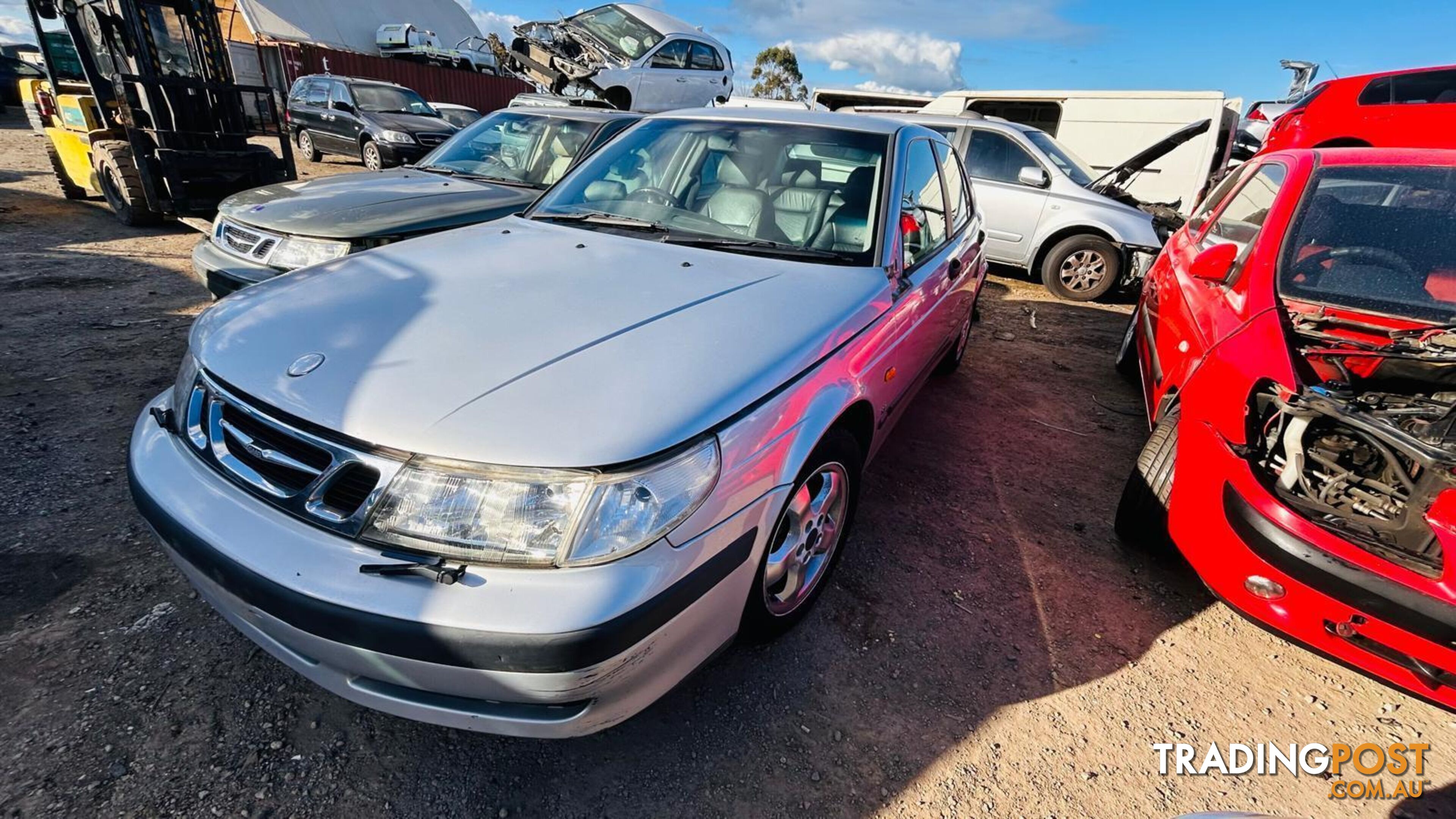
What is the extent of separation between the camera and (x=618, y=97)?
435 inches

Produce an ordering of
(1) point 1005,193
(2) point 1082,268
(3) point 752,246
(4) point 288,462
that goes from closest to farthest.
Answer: (4) point 288,462 → (3) point 752,246 → (2) point 1082,268 → (1) point 1005,193

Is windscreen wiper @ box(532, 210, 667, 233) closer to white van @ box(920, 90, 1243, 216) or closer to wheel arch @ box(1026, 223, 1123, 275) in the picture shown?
wheel arch @ box(1026, 223, 1123, 275)

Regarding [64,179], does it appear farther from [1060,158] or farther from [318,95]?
[1060,158]

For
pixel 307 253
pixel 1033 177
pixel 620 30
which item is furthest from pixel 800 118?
pixel 620 30

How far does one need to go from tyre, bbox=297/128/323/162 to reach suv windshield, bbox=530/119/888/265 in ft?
41.9

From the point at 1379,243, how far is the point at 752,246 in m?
2.63

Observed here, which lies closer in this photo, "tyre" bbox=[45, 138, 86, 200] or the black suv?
"tyre" bbox=[45, 138, 86, 200]

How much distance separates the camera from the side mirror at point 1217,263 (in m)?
2.80

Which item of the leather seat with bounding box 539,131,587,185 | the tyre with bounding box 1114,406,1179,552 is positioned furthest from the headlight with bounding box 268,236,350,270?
the tyre with bounding box 1114,406,1179,552

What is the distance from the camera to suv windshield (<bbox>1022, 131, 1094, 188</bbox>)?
670cm

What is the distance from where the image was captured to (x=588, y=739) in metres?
1.84

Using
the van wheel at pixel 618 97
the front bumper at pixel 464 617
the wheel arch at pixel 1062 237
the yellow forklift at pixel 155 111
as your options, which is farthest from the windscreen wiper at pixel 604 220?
the van wheel at pixel 618 97

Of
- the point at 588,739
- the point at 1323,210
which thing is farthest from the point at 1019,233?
the point at 588,739

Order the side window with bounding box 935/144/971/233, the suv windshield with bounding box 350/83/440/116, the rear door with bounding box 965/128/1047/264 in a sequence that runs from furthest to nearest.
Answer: the suv windshield with bounding box 350/83/440/116, the rear door with bounding box 965/128/1047/264, the side window with bounding box 935/144/971/233
